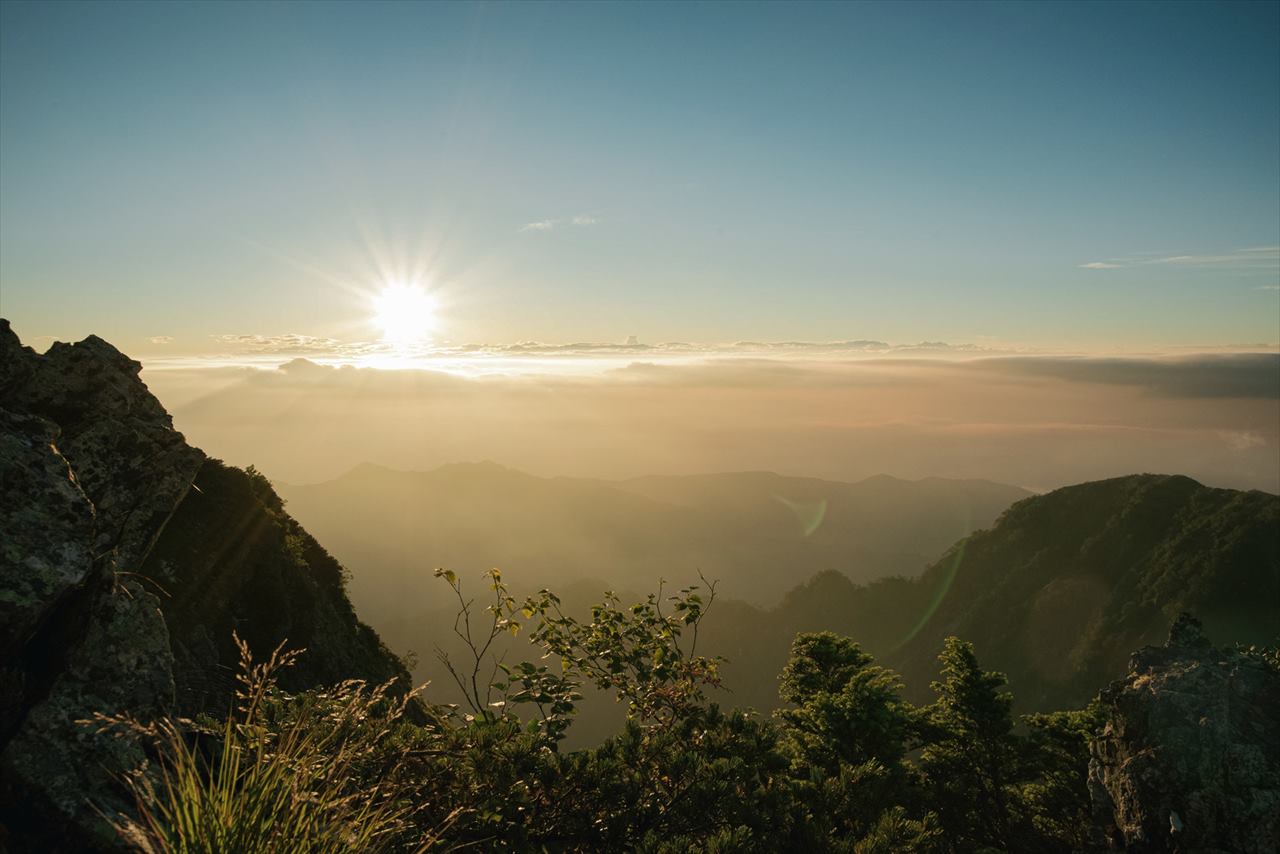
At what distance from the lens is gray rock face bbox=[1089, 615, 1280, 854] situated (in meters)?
12.1

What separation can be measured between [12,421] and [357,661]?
24.4 metres

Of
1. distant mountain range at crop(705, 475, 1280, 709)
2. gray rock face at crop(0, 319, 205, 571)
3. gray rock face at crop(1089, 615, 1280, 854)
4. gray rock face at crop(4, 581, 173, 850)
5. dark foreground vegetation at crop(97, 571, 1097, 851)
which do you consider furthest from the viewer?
distant mountain range at crop(705, 475, 1280, 709)

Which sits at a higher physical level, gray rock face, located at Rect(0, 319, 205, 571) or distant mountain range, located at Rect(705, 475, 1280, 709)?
gray rock face, located at Rect(0, 319, 205, 571)

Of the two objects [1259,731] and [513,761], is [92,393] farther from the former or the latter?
[1259,731]

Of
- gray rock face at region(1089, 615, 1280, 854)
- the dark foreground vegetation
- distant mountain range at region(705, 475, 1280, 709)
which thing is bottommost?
distant mountain range at region(705, 475, 1280, 709)

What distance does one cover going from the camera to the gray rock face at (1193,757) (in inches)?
477

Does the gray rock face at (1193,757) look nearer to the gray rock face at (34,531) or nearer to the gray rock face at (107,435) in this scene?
the gray rock face at (34,531)

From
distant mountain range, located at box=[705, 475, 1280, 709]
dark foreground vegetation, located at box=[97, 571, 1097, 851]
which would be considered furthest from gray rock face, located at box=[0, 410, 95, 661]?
distant mountain range, located at box=[705, 475, 1280, 709]

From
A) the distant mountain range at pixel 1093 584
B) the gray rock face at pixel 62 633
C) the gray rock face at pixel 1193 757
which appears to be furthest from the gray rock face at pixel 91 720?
the distant mountain range at pixel 1093 584

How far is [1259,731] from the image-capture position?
508 inches

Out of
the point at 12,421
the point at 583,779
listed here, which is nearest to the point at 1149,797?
the point at 583,779

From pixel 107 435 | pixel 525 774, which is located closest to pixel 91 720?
pixel 525 774

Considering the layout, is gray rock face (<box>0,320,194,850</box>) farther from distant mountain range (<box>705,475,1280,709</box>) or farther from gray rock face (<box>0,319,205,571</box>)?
distant mountain range (<box>705,475,1280,709</box>)

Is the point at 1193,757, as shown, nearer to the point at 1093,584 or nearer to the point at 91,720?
the point at 91,720
